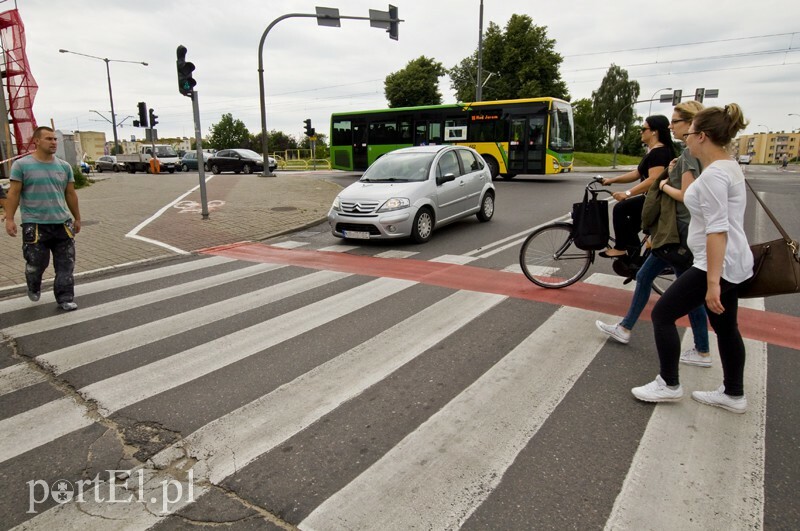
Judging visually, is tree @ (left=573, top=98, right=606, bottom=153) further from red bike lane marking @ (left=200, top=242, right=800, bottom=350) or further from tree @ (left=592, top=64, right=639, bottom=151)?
red bike lane marking @ (left=200, top=242, right=800, bottom=350)

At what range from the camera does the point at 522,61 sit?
4631 centimetres

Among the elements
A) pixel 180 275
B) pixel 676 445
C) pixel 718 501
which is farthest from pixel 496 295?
pixel 180 275

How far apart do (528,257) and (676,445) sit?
3276mm

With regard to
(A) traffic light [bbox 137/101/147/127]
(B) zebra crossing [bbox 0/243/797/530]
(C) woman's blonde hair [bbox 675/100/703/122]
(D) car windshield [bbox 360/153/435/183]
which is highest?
(A) traffic light [bbox 137/101/147/127]

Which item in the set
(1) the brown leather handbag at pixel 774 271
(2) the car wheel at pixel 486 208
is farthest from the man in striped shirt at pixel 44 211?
(2) the car wheel at pixel 486 208

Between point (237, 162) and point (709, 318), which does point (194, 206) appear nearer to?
point (709, 318)

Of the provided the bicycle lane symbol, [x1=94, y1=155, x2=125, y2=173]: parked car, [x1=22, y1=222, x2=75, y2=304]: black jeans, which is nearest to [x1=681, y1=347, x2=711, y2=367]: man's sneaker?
[x1=22, y1=222, x2=75, y2=304]: black jeans

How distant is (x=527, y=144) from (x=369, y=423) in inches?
756

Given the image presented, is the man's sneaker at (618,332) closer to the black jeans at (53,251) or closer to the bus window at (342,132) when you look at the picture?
the black jeans at (53,251)

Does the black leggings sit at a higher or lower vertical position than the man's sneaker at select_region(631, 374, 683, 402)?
higher

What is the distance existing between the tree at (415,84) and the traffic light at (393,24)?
3870cm

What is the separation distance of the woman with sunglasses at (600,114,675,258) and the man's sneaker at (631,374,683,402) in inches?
77.7

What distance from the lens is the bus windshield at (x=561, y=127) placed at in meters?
19.8

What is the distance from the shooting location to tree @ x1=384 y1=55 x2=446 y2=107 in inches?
2248
